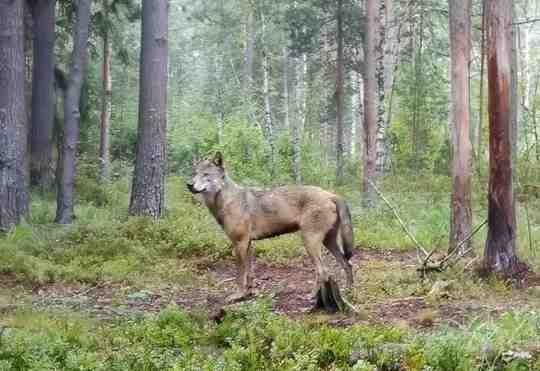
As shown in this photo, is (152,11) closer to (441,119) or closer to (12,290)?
(12,290)

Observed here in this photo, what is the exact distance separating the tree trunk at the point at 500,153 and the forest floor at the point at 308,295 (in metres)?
0.39

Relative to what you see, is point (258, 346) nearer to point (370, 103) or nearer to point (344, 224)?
point (344, 224)

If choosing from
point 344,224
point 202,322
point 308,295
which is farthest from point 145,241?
point 202,322

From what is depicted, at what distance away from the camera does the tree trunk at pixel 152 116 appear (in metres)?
15.0

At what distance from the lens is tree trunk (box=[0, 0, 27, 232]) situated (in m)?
13.1

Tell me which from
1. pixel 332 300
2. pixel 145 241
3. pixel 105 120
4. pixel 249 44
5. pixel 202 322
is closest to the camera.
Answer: pixel 202 322

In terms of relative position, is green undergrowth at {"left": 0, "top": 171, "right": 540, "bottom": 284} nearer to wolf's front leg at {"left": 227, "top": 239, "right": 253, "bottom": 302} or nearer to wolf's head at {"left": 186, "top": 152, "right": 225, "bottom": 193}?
wolf's front leg at {"left": 227, "top": 239, "right": 253, "bottom": 302}

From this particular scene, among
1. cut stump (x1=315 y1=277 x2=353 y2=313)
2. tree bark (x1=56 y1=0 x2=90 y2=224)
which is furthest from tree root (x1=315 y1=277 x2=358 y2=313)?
tree bark (x1=56 y1=0 x2=90 y2=224)

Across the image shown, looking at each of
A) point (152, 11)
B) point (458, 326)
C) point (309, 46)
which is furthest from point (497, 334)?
point (309, 46)

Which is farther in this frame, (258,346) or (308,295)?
(308,295)

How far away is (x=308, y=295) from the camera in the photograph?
9227mm

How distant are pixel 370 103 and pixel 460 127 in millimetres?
8141

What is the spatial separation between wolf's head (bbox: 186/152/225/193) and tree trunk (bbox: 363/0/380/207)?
986 cm

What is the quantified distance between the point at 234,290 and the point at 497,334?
14.7ft
